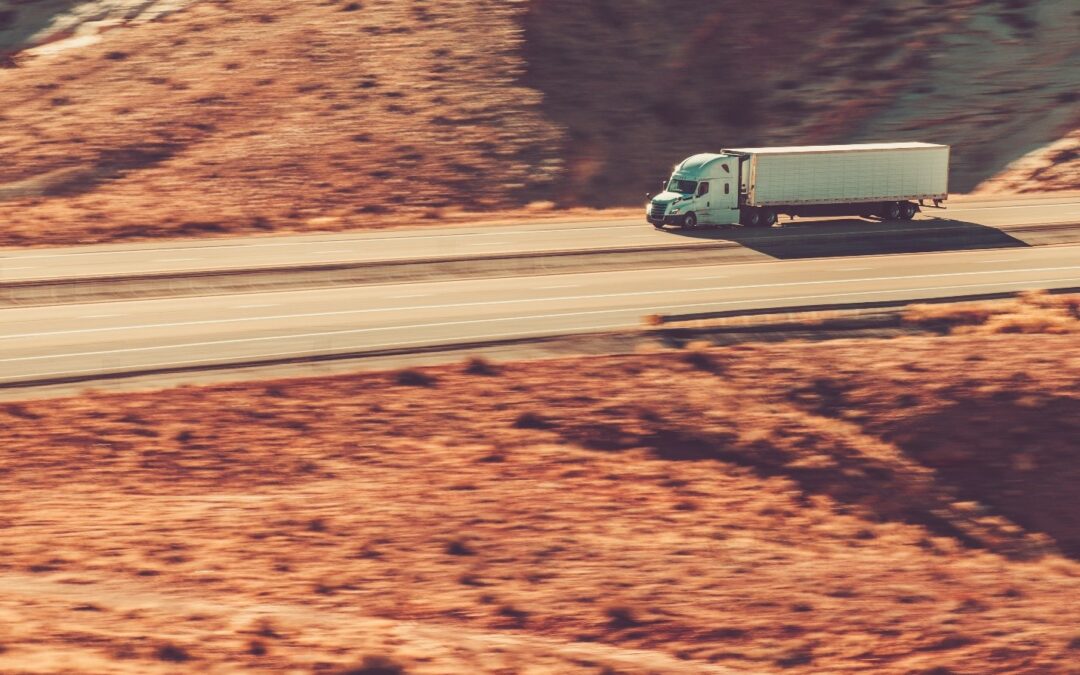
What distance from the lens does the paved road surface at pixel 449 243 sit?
1409 inches

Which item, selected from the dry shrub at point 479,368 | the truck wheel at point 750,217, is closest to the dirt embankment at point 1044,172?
the truck wheel at point 750,217

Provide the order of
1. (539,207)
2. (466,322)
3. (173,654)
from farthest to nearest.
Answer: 1. (539,207)
2. (466,322)
3. (173,654)

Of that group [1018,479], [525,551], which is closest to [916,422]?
[1018,479]

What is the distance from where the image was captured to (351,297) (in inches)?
1227

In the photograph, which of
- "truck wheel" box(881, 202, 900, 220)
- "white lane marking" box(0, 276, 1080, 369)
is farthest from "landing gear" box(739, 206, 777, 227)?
"white lane marking" box(0, 276, 1080, 369)

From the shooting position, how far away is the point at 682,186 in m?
42.6

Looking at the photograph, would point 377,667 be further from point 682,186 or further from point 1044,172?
point 1044,172

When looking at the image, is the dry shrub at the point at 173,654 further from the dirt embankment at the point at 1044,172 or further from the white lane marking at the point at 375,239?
the dirt embankment at the point at 1044,172

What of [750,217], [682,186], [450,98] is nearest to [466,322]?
[682,186]

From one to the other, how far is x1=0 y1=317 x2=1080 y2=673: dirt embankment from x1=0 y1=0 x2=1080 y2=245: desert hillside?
21.4 meters

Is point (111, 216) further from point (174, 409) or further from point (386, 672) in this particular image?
point (386, 672)

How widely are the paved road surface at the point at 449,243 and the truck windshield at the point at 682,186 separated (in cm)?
144

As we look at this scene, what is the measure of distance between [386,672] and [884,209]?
111 ft

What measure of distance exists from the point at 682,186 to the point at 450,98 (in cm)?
1367
